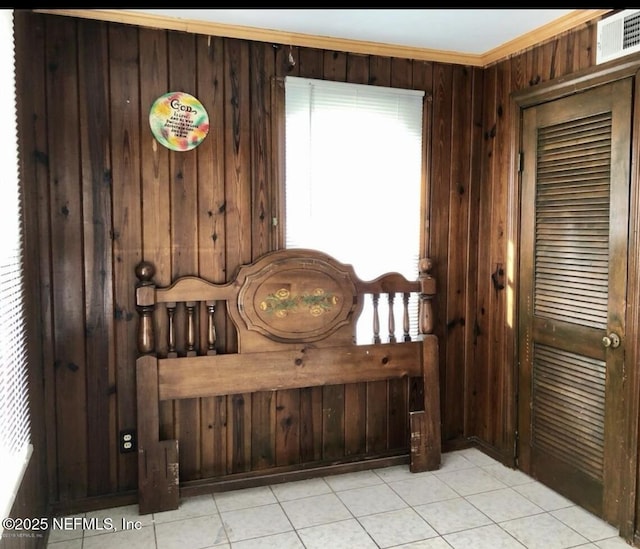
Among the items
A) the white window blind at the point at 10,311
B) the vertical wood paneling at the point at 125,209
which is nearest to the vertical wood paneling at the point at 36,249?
the white window blind at the point at 10,311

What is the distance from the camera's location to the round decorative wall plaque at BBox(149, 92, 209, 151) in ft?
8.68

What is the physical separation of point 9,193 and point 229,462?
174 cm

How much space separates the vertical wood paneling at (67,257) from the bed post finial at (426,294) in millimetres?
1803

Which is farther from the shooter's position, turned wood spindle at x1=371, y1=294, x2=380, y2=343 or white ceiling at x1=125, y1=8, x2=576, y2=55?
turned wood spindle at x1=371, y1=294, x2=380, y2=343

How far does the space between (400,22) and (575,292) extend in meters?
1.59

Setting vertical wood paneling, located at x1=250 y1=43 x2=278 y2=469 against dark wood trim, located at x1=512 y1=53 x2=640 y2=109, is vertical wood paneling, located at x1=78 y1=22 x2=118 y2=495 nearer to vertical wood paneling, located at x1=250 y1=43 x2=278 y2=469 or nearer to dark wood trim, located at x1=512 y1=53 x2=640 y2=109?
vertical wood paneling, located at x1=250 y1=43 x2=278 y2=469

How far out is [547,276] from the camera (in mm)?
2838

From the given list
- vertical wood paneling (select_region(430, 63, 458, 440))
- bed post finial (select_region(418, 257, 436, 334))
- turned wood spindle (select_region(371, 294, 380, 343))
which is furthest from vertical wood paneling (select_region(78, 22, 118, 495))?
vertical wood paneling (select_region(430, 63, 458, 440))

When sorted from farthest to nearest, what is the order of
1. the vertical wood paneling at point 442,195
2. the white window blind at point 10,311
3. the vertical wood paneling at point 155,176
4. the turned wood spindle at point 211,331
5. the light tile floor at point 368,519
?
the vertical wood paneling at point 442,195
the turned wood spindle at point 211,331
the vertical wood paneling at point 155,176
the light tile floor at point 368,519
the white window blind at point 10,311

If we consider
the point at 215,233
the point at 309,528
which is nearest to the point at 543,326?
the point at 309,528

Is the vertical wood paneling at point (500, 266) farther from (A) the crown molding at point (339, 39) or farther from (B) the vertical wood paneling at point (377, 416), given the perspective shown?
(B) the vertical wood paneling at point (377, 416)

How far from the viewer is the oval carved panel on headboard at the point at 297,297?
2.77 meters

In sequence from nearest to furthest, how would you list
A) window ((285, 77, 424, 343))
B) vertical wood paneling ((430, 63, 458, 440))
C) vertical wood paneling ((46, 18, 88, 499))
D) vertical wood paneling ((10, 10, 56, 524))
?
1. vertical wood paneling ((10, 10, 56, 524))
2. vertical wood paneling ((46, 18, 88, 499))
3. window ((285, 77, 424, 343))
4. vertical wood paneling ((430, 63, 458, 440))

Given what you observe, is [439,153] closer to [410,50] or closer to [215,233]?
Result: [410,50]
